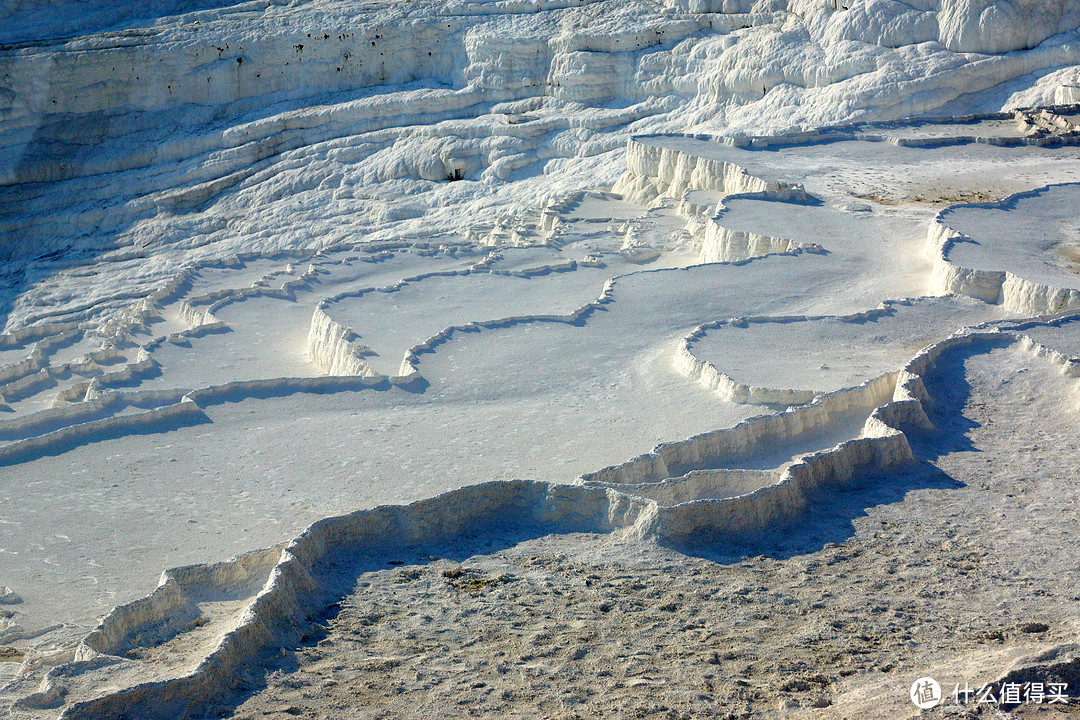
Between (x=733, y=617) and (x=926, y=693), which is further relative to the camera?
(x=733, y=617)

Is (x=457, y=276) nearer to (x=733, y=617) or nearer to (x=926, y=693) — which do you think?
(x=733, y=617)

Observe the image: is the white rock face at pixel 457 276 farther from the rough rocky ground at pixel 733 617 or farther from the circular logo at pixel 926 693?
the circular logo at pixel 926 693

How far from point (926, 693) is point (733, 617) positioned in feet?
3.01

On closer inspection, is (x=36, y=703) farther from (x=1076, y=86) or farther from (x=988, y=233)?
(x=1076, y=86)

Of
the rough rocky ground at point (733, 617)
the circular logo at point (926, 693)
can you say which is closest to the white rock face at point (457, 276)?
the rough rocky ground at point (733, 617)

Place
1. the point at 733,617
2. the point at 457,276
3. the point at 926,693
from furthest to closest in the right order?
the point at 457,276 → the point at 733,617 → the point at 926,693

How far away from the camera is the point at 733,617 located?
157 inches

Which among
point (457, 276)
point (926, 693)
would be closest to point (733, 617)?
point (926, 693)

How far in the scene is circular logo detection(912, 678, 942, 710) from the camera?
310 centimetres

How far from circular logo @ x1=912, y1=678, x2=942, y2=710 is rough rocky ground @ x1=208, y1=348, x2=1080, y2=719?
3 cm

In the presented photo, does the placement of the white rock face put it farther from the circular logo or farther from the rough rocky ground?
the circular logo

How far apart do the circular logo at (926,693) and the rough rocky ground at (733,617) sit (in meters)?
0.03

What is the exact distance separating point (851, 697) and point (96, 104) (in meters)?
20.1

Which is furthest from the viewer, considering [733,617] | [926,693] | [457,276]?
[457,276]
